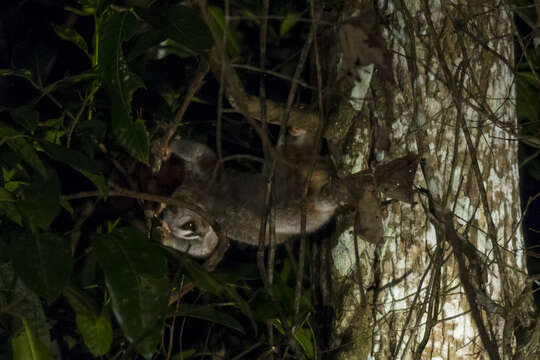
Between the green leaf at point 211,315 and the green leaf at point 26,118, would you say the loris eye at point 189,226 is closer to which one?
the green leaf at point 211,315

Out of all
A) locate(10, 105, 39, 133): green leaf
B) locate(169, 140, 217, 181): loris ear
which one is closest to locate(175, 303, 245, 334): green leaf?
Answer: locate(10, 105, 39, 133): green leaf

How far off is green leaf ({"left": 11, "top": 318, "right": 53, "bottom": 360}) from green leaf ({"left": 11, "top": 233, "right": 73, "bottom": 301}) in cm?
27

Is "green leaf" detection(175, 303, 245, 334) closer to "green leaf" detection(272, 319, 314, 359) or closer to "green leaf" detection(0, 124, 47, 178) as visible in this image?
"green leaf" detection(272, 319, 314, 359)

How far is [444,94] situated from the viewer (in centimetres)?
166

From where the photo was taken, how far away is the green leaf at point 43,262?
126 centimetres

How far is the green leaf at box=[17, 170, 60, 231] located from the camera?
1.38 meters

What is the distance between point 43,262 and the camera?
4.28ft

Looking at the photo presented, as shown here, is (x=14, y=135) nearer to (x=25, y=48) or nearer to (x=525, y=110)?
(x=25, y=48)

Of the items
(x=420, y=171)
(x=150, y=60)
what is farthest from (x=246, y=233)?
(x=420, y=171)

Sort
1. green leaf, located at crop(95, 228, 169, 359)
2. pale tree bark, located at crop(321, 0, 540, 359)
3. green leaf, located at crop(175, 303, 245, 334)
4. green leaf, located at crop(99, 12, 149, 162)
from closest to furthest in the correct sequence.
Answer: green leaf, located at crop(95, 228, 169, 359)
green leaf, located at crop(99, 12, 149, 162)
pale tree bark, located at crop(321, 0, 540, 359)
green leaf, located at crop(175, 303, 245, 334)

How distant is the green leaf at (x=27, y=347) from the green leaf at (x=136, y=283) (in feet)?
1.20

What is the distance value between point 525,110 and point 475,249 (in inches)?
41.6

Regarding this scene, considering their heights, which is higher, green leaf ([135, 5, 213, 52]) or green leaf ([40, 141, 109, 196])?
green leaf ([135, 5, 213, 52])

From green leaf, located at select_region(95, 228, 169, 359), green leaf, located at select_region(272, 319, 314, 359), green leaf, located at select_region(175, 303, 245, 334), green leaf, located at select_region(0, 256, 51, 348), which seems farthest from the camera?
green leaf, located at select_region(272, 319, 314, 359)
